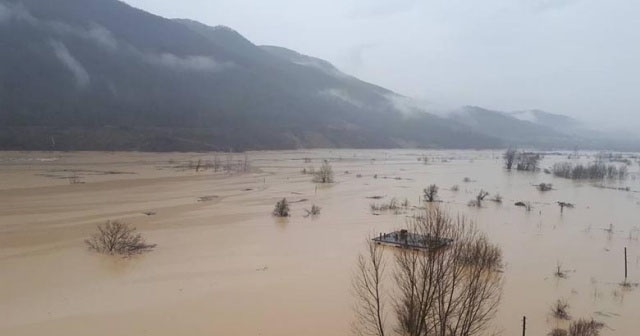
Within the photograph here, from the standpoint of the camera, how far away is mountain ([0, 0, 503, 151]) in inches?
3989

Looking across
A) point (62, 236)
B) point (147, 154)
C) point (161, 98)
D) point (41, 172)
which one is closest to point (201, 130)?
point (147, 154)

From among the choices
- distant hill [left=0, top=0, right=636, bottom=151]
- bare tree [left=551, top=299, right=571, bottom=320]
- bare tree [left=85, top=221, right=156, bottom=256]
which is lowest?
bare tree [left=551, top=299, right=571, bottom=320]

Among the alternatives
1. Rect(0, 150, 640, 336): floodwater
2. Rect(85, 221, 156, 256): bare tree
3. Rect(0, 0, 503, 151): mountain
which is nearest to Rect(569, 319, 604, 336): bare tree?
Rect(0, 150, 640, 336): floodwater

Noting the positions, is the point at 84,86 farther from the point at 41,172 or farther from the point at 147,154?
the point at 41,172

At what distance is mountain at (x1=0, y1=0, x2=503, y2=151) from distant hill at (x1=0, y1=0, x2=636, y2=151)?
0.37 metres

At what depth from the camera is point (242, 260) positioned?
20844mm

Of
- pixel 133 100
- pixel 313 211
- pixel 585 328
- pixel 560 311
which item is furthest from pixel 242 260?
pixel 133 100

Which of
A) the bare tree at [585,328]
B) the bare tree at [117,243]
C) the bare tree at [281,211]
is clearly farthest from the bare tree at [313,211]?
the bare tree at [585,328]

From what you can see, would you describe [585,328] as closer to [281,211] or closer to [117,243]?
[117,243]

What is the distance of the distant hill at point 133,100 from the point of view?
101250 mm

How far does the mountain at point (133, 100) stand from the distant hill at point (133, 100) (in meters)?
0.37

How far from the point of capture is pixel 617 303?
16.5m

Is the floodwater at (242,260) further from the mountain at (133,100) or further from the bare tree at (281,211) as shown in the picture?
the mountain at (133,100)

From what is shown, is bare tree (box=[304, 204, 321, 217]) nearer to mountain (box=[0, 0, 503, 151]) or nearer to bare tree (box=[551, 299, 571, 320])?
bare tree (box=[551, 299, 571, 320])
